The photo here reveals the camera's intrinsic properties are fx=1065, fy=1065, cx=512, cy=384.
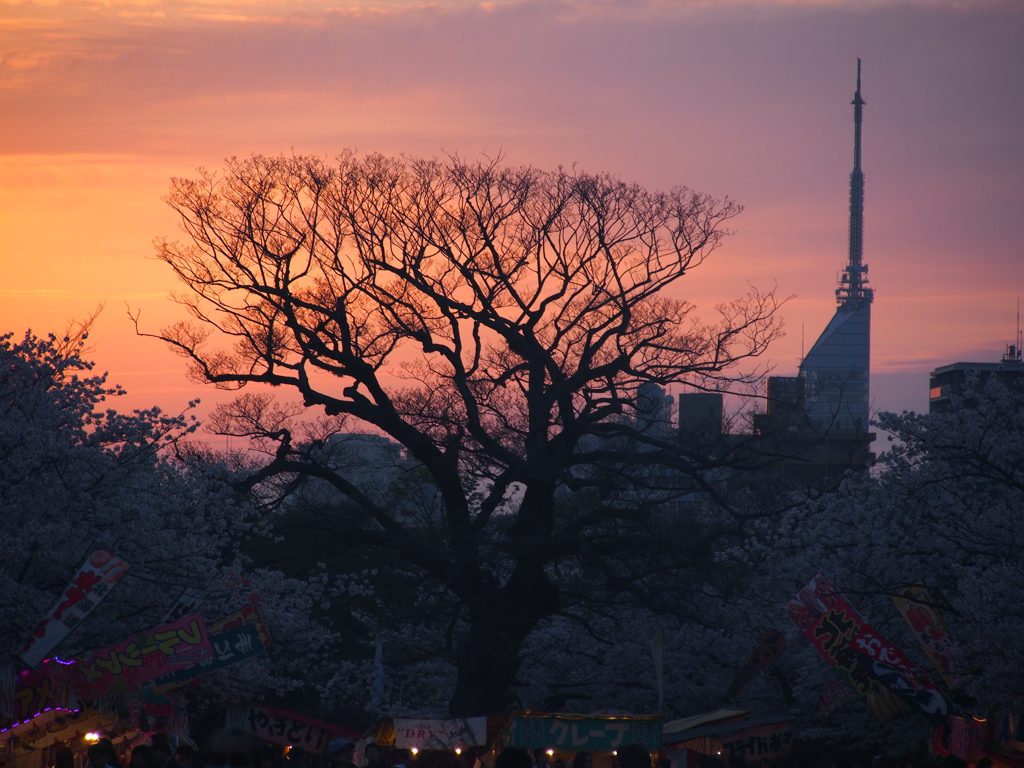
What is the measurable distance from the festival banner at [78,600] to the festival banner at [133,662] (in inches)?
58.9

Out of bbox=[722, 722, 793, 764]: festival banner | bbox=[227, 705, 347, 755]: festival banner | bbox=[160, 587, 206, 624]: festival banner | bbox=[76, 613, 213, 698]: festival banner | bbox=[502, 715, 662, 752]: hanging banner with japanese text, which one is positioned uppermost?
bbox=[160, 587, 206, 624]: festival banner

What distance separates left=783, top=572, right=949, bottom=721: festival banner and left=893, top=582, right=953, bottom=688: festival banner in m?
0.67

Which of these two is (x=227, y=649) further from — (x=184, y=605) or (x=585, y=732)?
(x=585, y=732)

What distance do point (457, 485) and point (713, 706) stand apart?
36.6 feet

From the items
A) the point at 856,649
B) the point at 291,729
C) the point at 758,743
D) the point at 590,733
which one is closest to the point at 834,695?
the point at 758,743

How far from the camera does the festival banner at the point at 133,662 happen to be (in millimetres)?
13836

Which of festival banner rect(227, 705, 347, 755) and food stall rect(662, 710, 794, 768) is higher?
food stall rect(662, 710, 794, 768)

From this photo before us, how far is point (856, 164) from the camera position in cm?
18850

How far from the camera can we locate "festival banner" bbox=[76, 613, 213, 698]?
13.8 metres

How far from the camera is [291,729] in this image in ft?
64.0

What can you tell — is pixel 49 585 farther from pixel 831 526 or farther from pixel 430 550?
pixel 831 526

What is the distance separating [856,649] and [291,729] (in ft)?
34.5

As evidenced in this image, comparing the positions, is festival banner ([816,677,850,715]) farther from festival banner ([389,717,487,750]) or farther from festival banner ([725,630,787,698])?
festival banner ([389,717,487,750])

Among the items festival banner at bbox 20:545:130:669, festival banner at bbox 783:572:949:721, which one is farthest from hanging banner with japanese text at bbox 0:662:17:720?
festival banner at bbox 783:572:949:721
